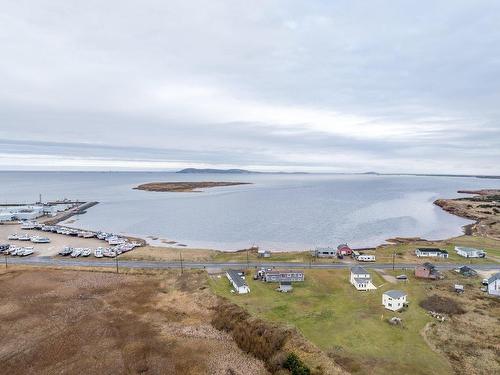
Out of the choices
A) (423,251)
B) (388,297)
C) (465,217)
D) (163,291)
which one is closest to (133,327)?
(163,291)

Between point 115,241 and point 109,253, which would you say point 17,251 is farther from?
point 115,241

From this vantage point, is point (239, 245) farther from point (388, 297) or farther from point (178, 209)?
point (178, 209)

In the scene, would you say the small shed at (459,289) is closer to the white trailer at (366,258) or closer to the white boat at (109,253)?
the white trailer at (366,258)

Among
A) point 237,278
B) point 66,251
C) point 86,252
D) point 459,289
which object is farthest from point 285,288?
point 66,251

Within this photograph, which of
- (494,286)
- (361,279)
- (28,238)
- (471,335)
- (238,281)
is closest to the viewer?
(471,335)

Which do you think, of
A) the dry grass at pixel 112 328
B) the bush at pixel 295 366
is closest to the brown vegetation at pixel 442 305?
the bush at pixel 295 366

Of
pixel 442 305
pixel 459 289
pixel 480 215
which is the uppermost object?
pixel 480 215
